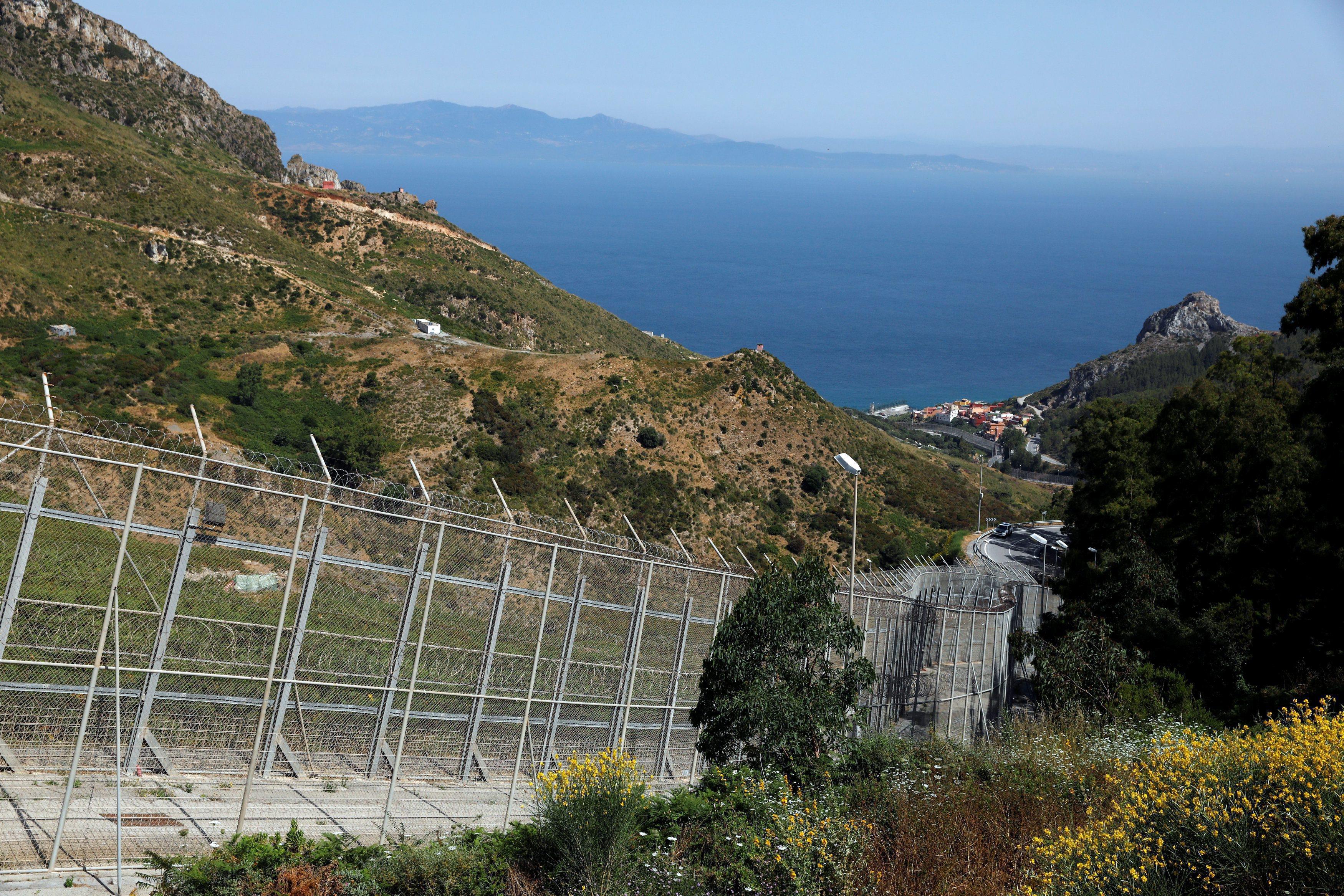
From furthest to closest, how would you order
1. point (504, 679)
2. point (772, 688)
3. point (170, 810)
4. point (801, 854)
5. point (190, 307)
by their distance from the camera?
1. point (190, 307)
2. point (504, 679)
3. point (772, 688)
4. point (170, 810)
5. point (801, 854)

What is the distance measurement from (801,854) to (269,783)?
492 cm

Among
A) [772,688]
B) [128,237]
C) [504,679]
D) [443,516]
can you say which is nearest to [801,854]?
[772,688]

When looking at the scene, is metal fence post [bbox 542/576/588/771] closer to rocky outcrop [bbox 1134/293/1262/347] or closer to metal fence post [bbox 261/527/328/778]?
metal fence post [bbox 261/527/328/778]

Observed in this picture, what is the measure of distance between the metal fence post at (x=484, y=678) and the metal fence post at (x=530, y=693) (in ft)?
1.35

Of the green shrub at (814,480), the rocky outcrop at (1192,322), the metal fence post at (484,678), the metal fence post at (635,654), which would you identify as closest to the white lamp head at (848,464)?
the metal fence post at (635,654)

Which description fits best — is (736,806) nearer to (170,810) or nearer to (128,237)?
(170,810)

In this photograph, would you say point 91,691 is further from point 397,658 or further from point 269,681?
point 397,658

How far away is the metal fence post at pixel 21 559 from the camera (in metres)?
6.49

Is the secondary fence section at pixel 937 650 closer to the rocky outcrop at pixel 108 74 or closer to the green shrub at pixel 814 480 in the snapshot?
the green shrub at pixel 814 480

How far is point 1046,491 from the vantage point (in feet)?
278

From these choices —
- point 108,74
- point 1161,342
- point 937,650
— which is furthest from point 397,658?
point 1161,342

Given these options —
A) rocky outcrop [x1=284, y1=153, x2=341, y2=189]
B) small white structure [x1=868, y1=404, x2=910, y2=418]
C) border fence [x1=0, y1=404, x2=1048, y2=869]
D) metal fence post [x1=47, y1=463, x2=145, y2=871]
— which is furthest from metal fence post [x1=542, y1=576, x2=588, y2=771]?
small white structure [x1=868, y1=404, x2=910, y2=418]

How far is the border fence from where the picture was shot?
717 centimetres

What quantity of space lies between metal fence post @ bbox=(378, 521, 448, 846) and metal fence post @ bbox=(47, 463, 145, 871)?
2223 mm
